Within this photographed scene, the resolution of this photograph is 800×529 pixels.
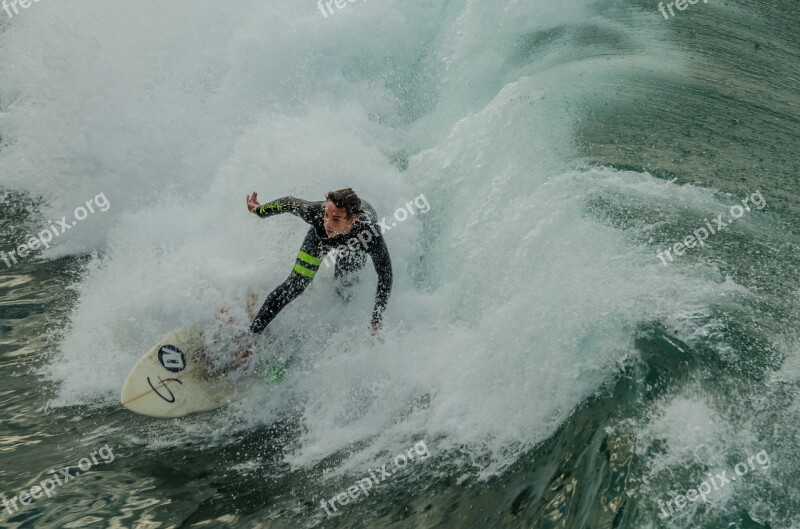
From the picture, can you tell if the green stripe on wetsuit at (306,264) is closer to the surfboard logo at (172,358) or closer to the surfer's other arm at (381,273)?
the surfer's other arm at (381,273)

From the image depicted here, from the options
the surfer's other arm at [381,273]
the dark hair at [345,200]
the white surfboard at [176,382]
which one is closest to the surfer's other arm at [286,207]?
the dark hair at [345,200]

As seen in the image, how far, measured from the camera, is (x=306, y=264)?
594 centimetres

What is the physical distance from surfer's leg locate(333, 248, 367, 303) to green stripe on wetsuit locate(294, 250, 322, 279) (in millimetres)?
377

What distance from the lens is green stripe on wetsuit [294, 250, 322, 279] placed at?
19.4 feet

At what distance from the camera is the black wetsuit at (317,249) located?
5723mm

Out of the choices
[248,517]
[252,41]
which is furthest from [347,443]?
[252,41]

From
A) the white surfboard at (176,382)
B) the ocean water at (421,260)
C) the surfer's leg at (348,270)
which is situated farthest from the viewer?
the surfer's leg at (348,270)

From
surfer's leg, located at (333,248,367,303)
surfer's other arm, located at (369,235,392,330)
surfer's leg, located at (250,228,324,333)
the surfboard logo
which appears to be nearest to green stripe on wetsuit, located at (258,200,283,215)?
surfer's leg, located at (250,228,324,333)

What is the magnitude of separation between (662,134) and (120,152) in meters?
7.67

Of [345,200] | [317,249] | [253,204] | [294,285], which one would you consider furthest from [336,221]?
[253,204]

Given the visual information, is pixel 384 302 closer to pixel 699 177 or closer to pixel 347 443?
pixel 347 443

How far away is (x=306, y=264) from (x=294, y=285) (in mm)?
231

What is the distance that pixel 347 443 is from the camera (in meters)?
5.14

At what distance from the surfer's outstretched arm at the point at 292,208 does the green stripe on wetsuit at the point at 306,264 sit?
33cm
